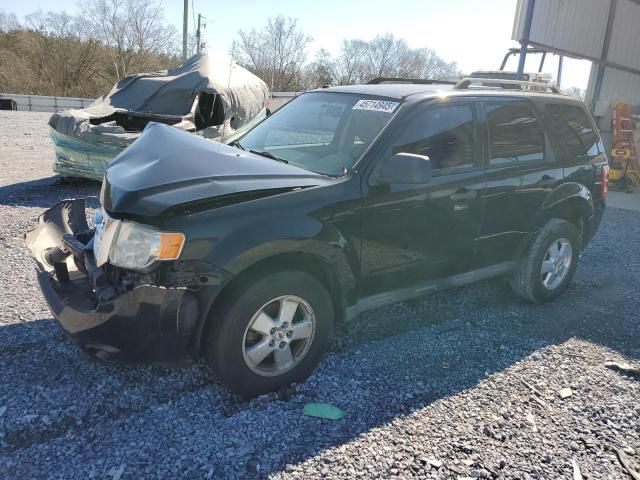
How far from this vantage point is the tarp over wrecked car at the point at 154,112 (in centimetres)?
784

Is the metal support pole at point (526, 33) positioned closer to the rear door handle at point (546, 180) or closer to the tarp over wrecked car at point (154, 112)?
the tarp over wrecked car at point (154, 112)

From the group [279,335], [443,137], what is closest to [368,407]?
[279,335]

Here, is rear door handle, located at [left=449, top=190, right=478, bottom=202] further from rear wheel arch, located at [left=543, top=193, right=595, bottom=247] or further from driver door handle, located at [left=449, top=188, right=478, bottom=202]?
rear wheel arch, located at [left=543, top=193, right=595, bottom=247]

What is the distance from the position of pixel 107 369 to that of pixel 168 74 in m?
8.28

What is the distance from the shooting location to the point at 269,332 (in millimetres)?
2953

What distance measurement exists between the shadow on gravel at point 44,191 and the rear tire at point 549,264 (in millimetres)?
6176

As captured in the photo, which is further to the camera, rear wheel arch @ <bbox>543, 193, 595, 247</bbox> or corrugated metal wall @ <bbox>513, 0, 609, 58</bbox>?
corrugated metal wall @ <bbox>513, 0, 609, 58</bbox>

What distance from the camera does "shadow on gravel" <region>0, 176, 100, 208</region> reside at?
7289 mm

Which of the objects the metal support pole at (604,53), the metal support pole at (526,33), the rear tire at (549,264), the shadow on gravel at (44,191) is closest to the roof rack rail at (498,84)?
the rear tire at (549,264)

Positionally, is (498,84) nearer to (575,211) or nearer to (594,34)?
(575,211)

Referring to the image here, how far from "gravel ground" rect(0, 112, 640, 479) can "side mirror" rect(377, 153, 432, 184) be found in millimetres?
1280

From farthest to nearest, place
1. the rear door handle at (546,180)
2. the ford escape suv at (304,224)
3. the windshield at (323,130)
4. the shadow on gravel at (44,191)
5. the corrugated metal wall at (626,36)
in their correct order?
the corrugated metal wall at (626,36)
the shadow on gravel at (44,191)
the rear door handle at (546,180)
the windshield at (323,130)
the ford escape suv at (304,224)

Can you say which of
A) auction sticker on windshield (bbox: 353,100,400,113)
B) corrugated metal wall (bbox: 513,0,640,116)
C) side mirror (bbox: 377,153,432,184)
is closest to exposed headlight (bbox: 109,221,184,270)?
side mirror (bbox: 377,153,432,184)

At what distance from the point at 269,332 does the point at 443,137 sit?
6.10 ft
